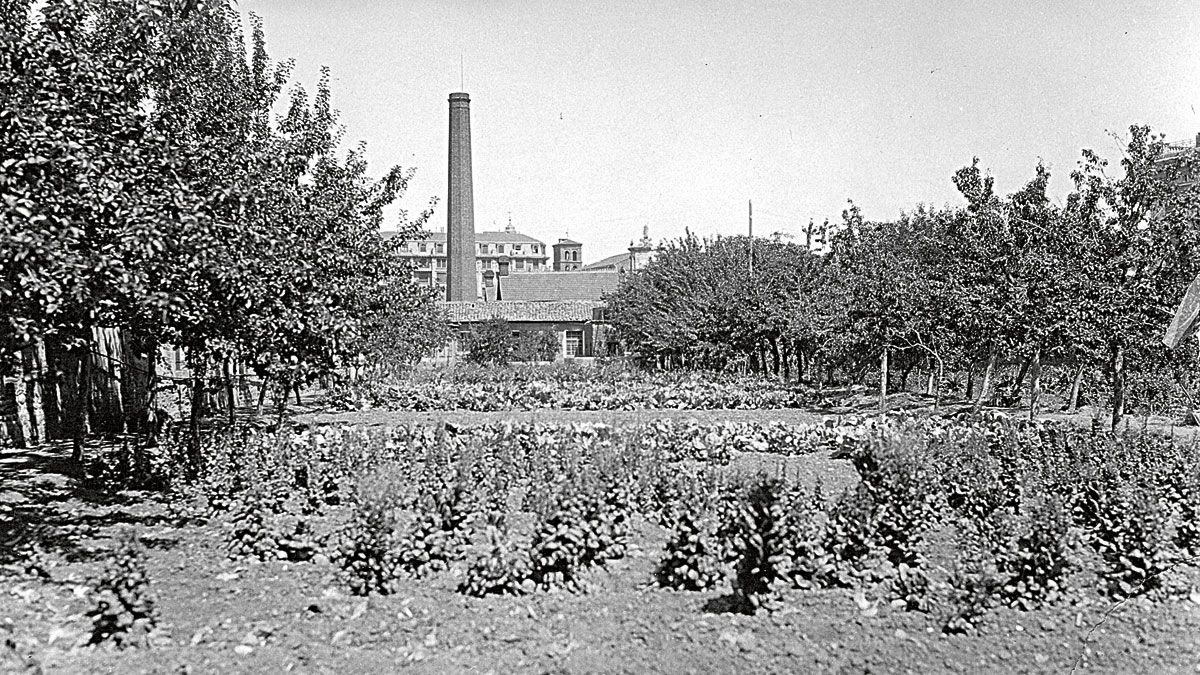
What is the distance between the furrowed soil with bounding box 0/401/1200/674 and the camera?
4855 millimetres

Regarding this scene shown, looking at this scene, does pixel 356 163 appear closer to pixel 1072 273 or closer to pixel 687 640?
pixel 1072 273

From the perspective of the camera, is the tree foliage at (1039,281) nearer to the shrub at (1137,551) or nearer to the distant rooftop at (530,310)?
the shrub at (1137,551)

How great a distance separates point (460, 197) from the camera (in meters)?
56.8

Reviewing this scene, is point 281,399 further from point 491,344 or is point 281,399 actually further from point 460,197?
point 460,197

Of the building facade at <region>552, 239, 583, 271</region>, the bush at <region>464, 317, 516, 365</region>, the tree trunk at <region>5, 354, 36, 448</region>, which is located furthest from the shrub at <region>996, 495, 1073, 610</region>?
the building facade at <region>552, 239, 583, 271</region>

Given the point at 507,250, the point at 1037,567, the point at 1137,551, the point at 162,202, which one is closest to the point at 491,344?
the point at 162,202

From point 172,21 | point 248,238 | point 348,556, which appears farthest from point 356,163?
point 348,556

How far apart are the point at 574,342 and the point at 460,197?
33.6ft

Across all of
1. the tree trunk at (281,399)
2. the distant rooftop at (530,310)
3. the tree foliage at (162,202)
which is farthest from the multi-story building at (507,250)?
the tree foliage at (162,202)

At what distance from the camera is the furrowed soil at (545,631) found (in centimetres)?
486

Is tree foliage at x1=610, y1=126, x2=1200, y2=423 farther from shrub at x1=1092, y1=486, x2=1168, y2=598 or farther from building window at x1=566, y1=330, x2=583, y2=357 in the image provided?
building window at x1=566, y1=330, x2=583, y2=357

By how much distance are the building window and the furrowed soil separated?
49.5m

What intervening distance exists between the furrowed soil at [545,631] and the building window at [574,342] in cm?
4955

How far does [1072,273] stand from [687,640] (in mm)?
9029
